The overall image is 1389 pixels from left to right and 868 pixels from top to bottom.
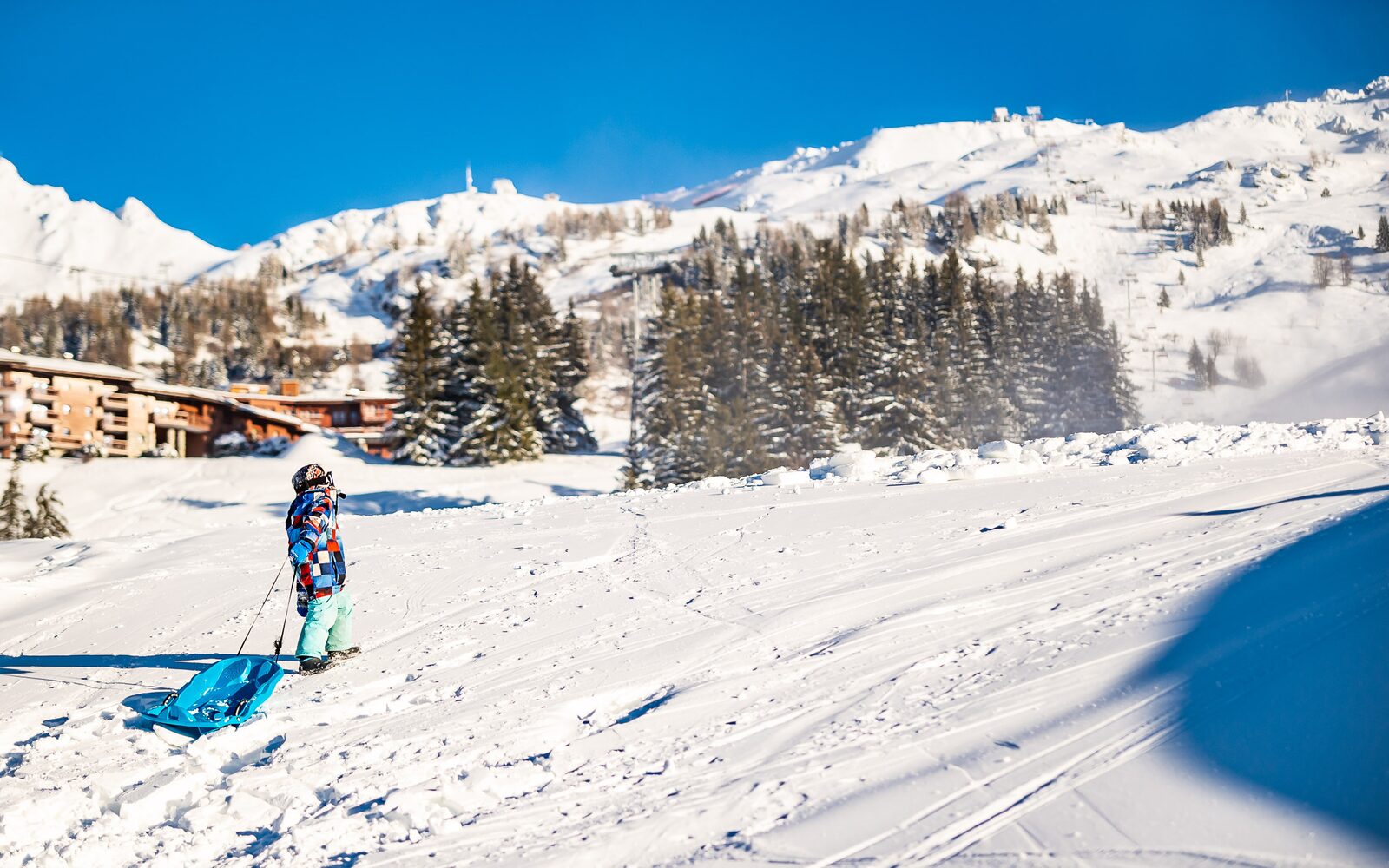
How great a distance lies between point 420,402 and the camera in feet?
135

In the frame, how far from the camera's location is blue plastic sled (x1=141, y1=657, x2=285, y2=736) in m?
5.10

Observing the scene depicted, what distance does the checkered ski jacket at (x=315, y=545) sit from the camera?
256 inches

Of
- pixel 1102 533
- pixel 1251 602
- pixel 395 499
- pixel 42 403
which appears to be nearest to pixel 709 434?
pixel 395 499

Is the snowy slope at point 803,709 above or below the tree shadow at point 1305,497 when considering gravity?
below

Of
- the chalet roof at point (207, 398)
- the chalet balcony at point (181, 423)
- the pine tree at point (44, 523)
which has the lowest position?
the pine tree at point (44, 523)

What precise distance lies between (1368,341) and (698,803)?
55995 mm

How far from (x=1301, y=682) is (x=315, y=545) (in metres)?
6.28

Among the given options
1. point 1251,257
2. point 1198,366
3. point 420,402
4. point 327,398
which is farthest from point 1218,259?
point 327,398

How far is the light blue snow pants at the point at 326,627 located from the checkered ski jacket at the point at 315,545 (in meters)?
0.08

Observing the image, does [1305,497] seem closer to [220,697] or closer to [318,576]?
[318,576]

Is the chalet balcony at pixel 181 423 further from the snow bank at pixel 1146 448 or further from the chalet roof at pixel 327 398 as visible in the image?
the snow bank at pixel 1146 448

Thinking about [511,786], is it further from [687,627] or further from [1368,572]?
[1368,572]

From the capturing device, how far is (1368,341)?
45562 millimetres

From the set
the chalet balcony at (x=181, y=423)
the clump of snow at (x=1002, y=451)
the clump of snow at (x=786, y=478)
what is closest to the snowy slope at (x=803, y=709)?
the clump of snow at (x=1002, y=451)
